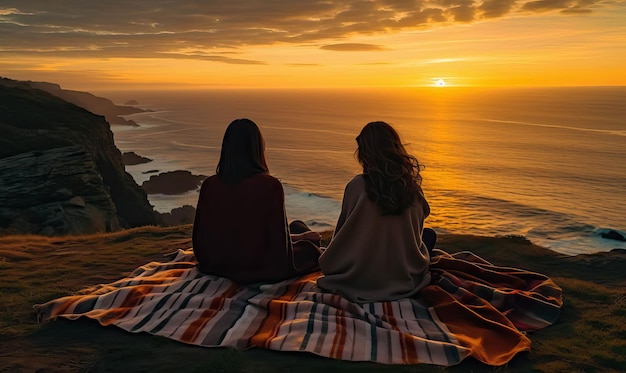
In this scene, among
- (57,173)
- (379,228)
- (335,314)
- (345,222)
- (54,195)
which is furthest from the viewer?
(57,173)

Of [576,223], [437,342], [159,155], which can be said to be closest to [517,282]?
[437,342]

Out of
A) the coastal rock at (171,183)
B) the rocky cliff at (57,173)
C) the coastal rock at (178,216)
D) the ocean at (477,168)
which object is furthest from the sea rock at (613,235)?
the coastal rock at (171,183)

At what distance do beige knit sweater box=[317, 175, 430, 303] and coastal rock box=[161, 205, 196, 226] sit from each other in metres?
39.6

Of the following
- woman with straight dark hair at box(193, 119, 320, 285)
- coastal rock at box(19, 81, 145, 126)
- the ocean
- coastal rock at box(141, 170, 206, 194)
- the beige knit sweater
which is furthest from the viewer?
coastal rock at box(19, 81, 145, 126)

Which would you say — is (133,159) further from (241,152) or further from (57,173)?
(241,152)

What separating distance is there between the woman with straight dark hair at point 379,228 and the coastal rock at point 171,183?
57584 mm

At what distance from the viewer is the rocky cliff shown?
2189 centimetres

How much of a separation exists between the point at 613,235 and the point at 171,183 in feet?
164

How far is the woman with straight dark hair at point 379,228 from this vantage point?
19.4 feet

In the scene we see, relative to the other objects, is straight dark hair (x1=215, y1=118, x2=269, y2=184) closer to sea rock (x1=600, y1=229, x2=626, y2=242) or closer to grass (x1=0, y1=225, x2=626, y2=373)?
grass (x1=0, y1=225, x2=626, y2=373)

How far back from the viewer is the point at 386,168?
584 centimetres

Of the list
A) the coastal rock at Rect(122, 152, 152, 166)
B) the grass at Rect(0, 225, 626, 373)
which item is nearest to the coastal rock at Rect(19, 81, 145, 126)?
the coastal rock at Rect(122, 152, 152, 166)

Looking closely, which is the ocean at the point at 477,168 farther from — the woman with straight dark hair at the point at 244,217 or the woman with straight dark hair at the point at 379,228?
the woman with straight dark hair at the point at 244,217

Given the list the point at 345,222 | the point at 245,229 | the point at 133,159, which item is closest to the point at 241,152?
the point at 245,229
